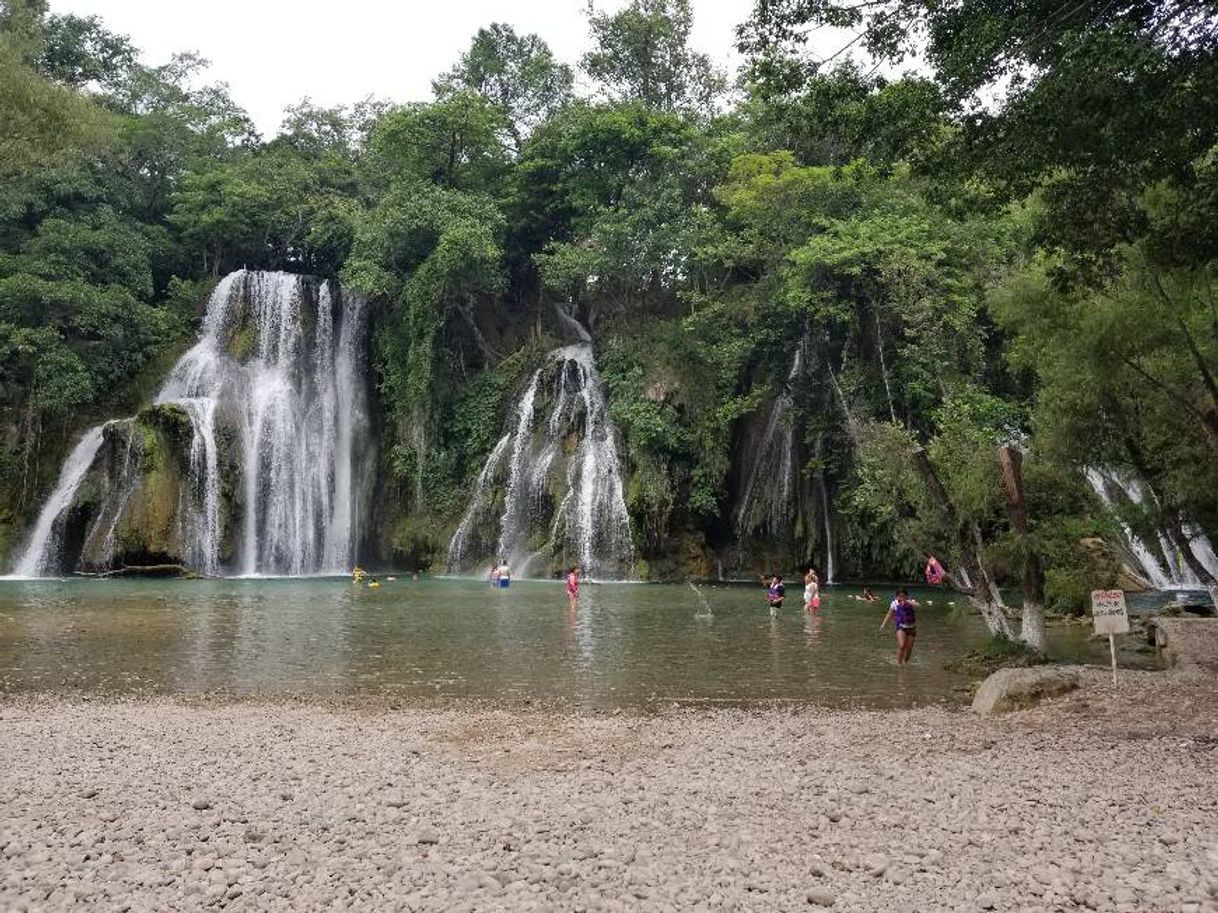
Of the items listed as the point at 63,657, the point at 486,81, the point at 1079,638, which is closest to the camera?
the point at 63,657

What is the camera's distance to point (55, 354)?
29.9 meters

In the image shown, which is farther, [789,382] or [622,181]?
[622,181]

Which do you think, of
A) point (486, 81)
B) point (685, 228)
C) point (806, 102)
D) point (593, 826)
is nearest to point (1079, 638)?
point (806, 102)

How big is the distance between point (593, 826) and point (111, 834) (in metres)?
2.87

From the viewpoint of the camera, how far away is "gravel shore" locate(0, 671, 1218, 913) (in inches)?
166

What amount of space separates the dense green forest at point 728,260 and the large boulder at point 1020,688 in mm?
2762

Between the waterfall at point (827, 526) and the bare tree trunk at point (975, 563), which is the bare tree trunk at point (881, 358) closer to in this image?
the waterfall at point (827, 526)

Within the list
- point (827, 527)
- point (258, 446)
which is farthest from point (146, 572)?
point (827, 527)

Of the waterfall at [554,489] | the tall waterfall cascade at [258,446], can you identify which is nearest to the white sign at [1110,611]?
the waterfall at [554,489]

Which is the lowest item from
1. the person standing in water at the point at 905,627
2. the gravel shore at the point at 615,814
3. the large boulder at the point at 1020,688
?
the gravel shore at the point at 615,814

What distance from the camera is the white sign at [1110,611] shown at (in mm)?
→ 9891

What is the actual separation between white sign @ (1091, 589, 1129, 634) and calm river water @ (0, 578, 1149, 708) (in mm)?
1834

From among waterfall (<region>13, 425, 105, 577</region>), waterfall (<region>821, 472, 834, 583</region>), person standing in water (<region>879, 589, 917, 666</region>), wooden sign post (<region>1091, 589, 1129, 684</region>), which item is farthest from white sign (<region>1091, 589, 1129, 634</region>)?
waterfall (<region>13, 425, 105, 577</region>)

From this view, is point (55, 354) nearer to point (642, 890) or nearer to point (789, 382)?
point (789, 382)
